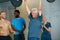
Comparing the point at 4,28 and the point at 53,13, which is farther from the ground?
the point at 53,13

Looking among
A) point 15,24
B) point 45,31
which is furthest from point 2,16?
point 45,31

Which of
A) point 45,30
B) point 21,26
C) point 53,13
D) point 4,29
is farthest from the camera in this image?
point 53,13

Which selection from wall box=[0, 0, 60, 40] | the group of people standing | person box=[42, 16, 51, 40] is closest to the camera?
the group of people standing

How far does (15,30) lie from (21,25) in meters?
0.22

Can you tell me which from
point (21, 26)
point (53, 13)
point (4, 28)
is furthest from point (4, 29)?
point (53, 13)

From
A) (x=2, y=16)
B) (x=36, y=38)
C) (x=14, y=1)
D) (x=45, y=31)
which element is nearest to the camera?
(x=36, y=38)

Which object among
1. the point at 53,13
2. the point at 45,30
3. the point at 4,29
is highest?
the point at 53,13

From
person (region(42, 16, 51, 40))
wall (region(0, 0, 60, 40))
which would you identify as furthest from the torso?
wall (region(0, 0, 60, 40))

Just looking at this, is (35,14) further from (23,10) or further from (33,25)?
(23,10)

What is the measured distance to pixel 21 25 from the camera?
557 cm

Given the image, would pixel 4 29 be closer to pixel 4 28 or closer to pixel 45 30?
pixel 4 28

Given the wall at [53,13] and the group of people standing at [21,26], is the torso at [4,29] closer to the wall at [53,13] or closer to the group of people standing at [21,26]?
the group of people standing at [21,26]

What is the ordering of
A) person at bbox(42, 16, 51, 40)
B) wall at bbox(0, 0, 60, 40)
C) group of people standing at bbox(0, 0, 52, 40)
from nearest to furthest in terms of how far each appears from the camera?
group of people standing at bbox(0, 0, 52, 40) → person at bbox(42, 16, 51, 40) → wall at bbox(0, 0, 60, 40)

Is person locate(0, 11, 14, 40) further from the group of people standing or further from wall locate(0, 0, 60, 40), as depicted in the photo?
wall locate(0, 0, 60, 40)
